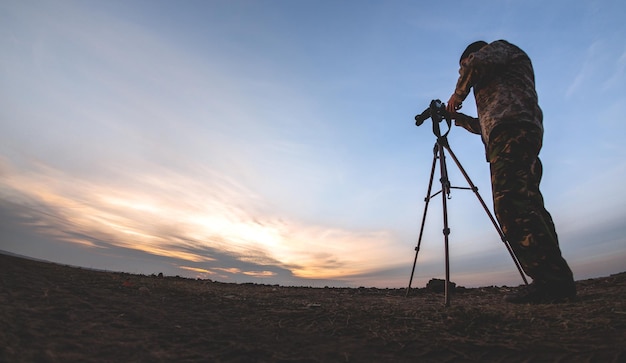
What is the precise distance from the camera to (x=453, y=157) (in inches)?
196

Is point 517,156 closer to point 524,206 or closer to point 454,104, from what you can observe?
point 524,206

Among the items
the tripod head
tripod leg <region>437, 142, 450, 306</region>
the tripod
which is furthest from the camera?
the tripod head

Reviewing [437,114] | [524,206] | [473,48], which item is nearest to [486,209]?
[524,206]

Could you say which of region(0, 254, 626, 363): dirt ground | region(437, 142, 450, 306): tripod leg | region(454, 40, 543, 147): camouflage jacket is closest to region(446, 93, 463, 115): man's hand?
region(454, 40, 543, 147): camouflage jacket

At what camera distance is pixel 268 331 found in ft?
8.16

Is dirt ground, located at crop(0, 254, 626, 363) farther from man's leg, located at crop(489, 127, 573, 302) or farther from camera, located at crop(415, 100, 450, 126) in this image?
camera, located at crop(415, 100, 450, 126)

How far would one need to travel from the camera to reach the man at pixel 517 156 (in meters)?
3.71

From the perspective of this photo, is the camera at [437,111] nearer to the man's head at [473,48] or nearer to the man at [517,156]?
the man at [517,156]

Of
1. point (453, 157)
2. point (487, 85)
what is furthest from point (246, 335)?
point (487, 85)

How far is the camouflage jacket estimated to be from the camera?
14.2 feet

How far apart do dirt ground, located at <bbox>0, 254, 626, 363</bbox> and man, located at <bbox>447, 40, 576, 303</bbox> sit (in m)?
0.51

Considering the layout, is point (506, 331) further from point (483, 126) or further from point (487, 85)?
point (487, 85)

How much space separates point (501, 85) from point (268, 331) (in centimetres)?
485

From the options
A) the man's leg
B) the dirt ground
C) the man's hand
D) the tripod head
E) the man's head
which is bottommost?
the dirt ground
